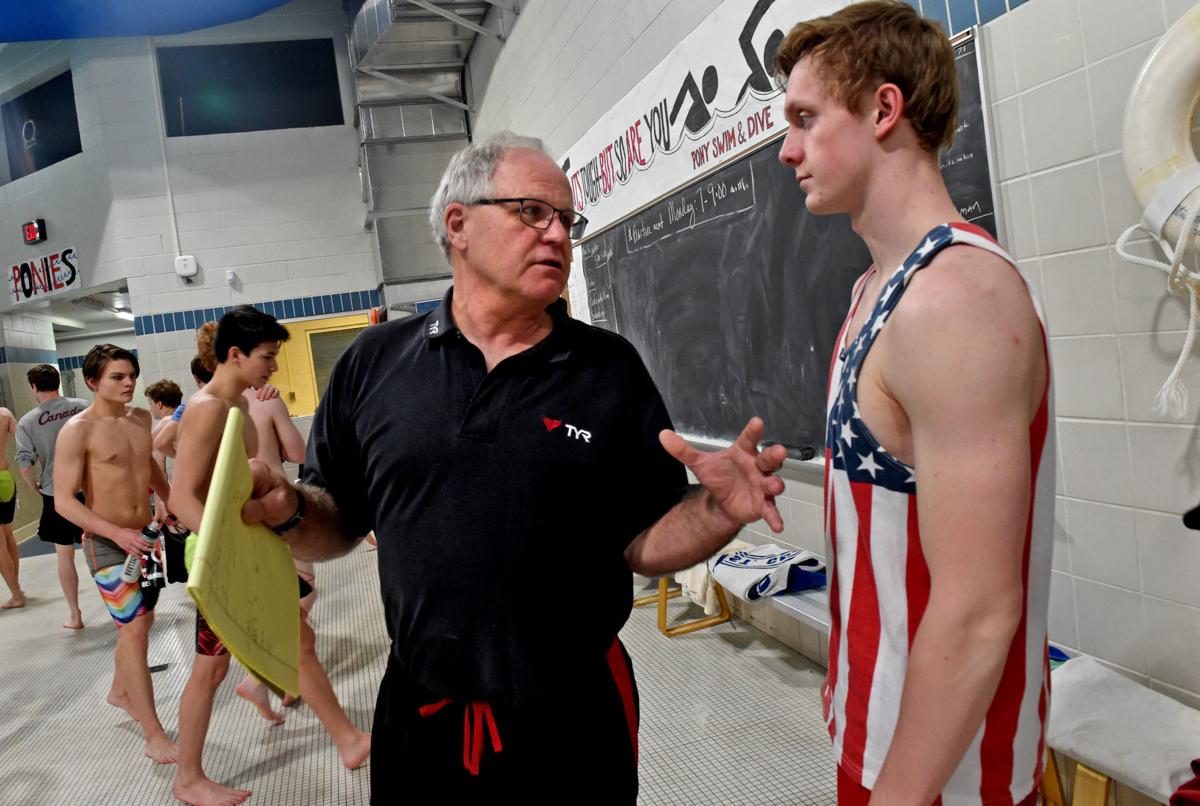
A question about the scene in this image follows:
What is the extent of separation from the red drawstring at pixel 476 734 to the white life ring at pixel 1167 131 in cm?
150

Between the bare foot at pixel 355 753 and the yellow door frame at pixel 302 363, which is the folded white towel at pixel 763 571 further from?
the yellow door frame at pixel 302 363

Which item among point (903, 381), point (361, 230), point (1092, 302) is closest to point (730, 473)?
point (903, 381)

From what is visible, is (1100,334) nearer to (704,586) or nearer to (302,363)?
(704,586)

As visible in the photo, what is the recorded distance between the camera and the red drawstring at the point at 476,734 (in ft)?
4.18

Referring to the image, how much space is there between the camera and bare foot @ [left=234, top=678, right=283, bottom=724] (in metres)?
3.24

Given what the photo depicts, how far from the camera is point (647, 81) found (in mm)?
3678

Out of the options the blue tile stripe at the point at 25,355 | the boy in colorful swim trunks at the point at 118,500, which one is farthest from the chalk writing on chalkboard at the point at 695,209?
the blue tile stripe at the point at 25,355

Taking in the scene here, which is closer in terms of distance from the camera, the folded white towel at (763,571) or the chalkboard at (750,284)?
the chalkboard at (750,284)

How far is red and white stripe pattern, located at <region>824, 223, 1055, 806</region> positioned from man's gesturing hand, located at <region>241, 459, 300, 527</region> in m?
0.89

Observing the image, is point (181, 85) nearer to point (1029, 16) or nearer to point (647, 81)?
point (647, 81)

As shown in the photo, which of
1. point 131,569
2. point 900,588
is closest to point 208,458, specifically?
point 131,569

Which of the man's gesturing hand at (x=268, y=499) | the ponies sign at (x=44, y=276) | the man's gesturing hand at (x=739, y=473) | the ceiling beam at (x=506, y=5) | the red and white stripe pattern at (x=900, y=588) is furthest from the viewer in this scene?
the ponies sign at (x=44, y=276)

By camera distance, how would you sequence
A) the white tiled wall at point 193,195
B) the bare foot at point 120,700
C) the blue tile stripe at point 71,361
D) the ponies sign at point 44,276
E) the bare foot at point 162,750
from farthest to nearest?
1. the blue tile stripe at point 71,361
2. the ponies sign at point 44,276
3. the white tiled wall at point 193,195
4. the bare foot at point 120,700
5. the bare foot at point 162,750

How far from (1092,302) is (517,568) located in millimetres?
1425
